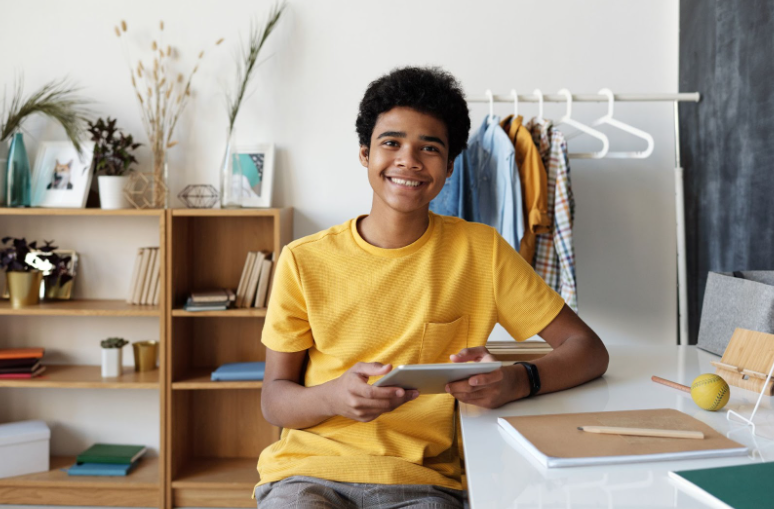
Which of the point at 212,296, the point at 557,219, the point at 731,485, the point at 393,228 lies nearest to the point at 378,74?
the point at 557,219

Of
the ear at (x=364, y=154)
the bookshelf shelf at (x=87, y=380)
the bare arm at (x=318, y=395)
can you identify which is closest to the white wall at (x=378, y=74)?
the bookshelf shelf at (x=87, y=380)

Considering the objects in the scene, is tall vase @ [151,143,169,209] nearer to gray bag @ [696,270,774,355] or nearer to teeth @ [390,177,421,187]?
teeth @ [390,177,421,187]

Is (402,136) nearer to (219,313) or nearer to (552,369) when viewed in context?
(552,369)

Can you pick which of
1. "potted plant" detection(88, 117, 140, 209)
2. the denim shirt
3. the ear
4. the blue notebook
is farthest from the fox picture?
the ear

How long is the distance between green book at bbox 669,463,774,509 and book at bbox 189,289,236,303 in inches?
84.5

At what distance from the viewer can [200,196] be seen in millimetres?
2959

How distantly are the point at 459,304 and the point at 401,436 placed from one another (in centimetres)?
29

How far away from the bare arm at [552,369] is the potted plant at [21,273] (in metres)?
2.21

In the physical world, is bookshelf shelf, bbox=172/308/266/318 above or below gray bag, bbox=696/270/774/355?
below

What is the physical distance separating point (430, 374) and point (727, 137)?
1.77m

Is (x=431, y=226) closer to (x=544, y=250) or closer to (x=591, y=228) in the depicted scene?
(x=544, y=250)

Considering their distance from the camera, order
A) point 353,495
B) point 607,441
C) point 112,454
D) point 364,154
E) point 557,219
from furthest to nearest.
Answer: point 112,454, point 557,219, point 364,154, point 353,495, point 607,441

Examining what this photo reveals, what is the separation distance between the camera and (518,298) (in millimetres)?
1473

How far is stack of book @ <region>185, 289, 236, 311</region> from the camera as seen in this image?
273 cm
